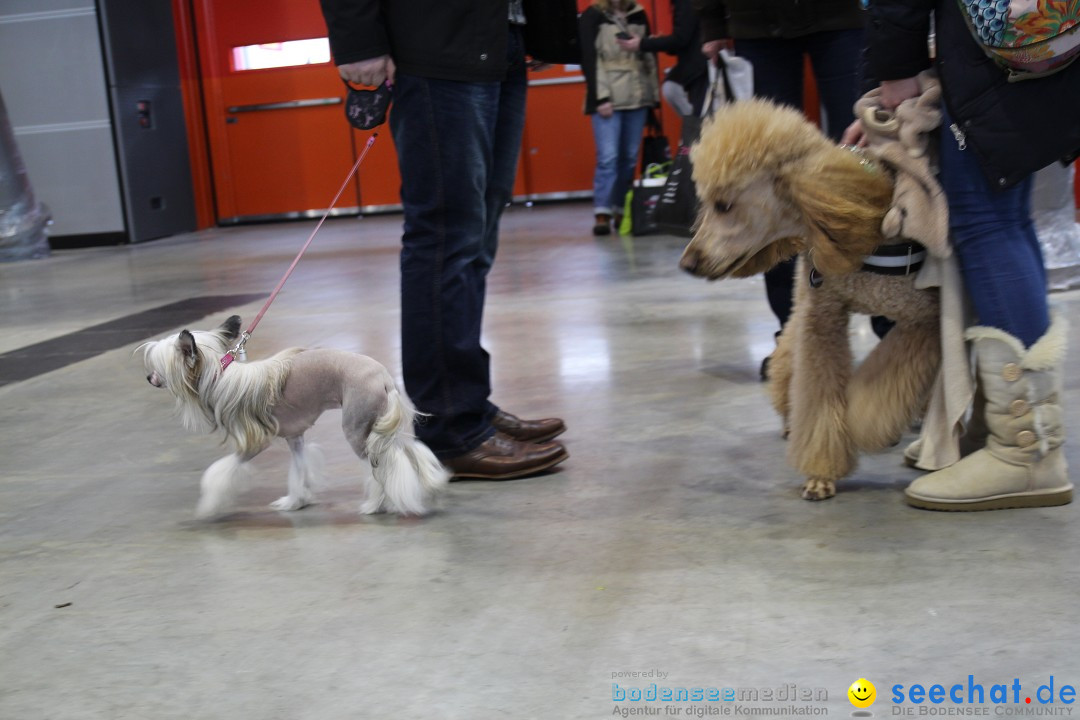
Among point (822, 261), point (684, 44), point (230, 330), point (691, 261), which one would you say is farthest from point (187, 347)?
point (684, 44)

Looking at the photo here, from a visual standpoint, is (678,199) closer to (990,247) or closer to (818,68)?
(818,68)

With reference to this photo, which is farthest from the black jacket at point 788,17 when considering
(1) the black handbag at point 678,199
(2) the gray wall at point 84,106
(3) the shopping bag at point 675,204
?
(2) the gray wall at point 84,106

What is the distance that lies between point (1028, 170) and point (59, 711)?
186 cm

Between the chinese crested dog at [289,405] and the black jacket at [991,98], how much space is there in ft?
4.04

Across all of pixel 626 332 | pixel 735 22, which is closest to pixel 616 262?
pixel 626 332

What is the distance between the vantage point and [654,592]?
1742 millimetres

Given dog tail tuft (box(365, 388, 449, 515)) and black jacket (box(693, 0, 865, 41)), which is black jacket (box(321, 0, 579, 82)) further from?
black jacket (box(693, 0, 865, 41))

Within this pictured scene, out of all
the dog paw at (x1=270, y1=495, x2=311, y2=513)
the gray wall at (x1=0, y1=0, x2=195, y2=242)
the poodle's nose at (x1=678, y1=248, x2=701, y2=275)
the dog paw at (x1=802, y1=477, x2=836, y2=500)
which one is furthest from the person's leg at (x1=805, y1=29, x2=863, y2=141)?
the gray wall at (x1=0, y1=0, x2=195, y2=242)

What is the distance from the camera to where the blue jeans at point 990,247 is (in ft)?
6.47

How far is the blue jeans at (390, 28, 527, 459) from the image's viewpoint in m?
2.28

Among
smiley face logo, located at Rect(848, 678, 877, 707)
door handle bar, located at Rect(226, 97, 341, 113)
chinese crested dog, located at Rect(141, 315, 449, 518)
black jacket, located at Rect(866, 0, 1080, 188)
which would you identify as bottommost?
smiley face logo, located at Rect(848, 678, 877, 707)

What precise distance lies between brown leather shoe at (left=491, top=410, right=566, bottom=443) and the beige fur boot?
3.10ft

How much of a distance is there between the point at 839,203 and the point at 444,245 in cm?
89

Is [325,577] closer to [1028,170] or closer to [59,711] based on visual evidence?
[59,711]
